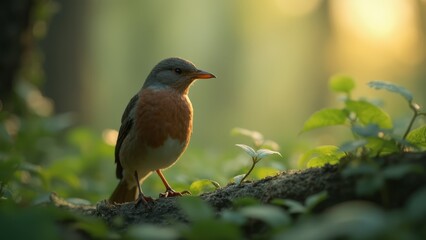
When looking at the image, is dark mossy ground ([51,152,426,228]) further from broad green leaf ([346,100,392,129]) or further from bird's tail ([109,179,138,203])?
bird's tail ([109,179,138,203])

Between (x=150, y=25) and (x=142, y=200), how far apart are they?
28904 mm

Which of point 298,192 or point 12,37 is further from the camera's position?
point 12,37

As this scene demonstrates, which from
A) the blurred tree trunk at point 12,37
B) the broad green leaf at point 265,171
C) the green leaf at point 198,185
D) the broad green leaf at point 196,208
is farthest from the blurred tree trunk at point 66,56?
the broad green leaf at point 196,208

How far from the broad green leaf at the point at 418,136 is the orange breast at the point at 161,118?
2049 mm

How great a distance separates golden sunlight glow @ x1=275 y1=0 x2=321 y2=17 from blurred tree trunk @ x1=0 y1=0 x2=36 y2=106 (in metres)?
26.8

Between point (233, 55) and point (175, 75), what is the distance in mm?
37928

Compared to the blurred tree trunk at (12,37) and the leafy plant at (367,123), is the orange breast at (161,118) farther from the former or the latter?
the blurred tree trunk at (12,37)

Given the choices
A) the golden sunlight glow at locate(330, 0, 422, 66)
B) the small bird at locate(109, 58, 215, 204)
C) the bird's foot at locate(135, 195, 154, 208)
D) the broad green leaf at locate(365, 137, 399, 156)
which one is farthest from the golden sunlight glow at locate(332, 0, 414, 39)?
the broad green leaf at locate(365, 137, 399, 156)

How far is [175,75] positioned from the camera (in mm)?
5105

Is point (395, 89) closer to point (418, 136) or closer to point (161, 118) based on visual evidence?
point (418, 136)

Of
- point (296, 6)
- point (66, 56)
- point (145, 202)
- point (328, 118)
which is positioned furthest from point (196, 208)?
point (296, 6)

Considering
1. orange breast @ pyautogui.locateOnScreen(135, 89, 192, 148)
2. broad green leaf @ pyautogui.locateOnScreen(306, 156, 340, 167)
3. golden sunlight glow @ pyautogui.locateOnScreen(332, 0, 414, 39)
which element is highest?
golden sunlight glow @ pyautogui.locateOnScreen(332, 0, 414, 39)

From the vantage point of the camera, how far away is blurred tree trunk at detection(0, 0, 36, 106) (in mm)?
7031

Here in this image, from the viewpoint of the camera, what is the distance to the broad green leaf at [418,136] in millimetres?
2930
